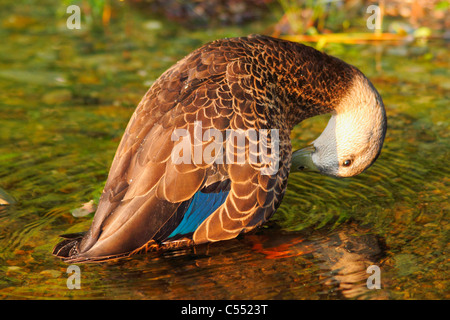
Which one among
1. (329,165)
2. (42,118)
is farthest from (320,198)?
(42,118)

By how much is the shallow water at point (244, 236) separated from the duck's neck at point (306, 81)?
2.35ft

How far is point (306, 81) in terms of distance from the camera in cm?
545

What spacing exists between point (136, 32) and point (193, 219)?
5.40m

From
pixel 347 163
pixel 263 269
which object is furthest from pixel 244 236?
pixel 347 163

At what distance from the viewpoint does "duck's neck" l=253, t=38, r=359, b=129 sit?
5.33 metres

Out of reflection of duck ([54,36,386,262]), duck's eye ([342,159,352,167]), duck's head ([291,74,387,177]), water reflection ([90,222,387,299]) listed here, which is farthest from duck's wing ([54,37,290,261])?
duck's eye ([342,159,352,167])

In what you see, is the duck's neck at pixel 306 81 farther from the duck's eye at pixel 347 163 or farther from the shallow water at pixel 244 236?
the shallow water at pixel 244 236

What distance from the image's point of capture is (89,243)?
452 centimetres

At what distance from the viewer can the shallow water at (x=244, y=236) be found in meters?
4.48

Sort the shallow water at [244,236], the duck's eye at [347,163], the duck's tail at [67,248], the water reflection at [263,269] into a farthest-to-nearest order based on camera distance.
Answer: the duck's eye at [347,163] < the duck's tail at [67,248] < the shallow water at [244,236] < the water reflection at [263,269]

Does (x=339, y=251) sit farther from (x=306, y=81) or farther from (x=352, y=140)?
(x=306, y=81)

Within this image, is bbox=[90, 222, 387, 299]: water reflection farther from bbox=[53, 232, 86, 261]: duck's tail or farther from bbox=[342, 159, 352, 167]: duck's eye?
bbox=[342, 159, 352, 167]: duck's eye

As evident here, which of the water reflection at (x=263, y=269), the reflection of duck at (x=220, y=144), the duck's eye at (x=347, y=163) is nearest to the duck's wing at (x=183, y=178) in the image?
the reflection of duck at (x=220, y=144)

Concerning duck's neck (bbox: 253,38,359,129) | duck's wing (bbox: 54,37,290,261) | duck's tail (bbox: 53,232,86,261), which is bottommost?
duck's tail (bbox: 53,232,86,261)
